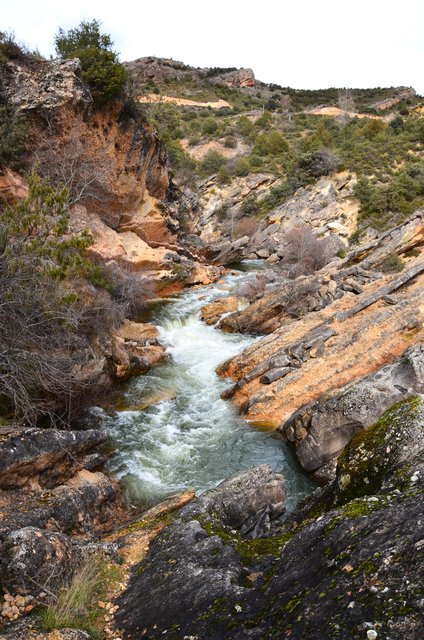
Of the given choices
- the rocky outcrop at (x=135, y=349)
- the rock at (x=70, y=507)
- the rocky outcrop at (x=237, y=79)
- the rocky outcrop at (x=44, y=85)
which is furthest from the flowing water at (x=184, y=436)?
the rocky outcrop at (x=237, y=79)

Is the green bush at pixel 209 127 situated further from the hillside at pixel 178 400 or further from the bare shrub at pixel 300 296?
the bare shrub at pixel 300 296

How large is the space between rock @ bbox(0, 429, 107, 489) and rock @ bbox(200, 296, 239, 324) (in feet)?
40.3

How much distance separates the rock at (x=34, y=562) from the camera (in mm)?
4457

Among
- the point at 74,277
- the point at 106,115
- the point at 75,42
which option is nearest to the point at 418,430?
the point at 74,277

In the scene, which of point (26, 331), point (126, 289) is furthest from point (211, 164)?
point (26, 331)

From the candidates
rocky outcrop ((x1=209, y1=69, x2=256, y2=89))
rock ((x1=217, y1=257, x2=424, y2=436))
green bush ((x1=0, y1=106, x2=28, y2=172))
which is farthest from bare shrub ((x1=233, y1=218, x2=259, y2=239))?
rocky outcrop ((x1=209, y1=69, x2=256, y2=89))

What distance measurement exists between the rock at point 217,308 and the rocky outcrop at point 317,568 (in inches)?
572

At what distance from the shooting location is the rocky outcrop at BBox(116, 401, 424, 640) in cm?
280

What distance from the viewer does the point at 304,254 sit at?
27391 millimetres

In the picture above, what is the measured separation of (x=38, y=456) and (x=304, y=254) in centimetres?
2299

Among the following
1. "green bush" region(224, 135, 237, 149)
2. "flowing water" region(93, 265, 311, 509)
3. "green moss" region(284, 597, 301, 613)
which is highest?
"green bush" region(224, 135, 237, 149)

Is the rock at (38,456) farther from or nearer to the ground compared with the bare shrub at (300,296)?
nearer to the ground

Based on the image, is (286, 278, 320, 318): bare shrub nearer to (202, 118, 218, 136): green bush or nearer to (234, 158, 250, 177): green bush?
(234, 158, 250, 177): green bush

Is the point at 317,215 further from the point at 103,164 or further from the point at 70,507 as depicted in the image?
the point at 70,507
